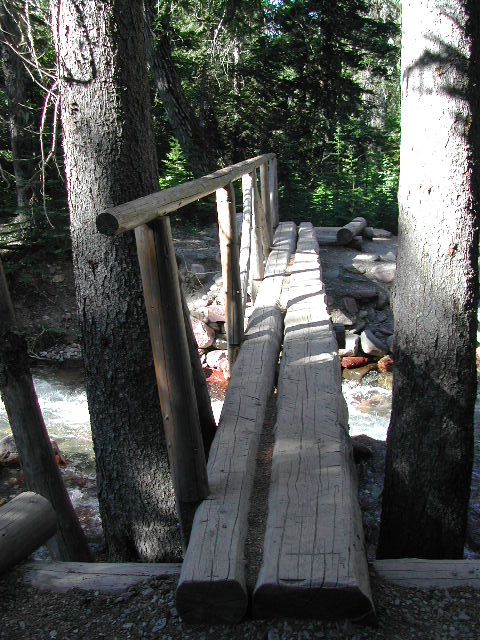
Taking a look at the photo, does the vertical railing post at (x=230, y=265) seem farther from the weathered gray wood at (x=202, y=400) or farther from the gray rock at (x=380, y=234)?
the gray rock at (x=380, y=234)

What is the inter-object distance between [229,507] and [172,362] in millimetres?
622

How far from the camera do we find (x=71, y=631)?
202cm

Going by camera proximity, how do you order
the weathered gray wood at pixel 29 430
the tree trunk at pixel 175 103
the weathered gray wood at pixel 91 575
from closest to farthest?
1. the weathered gray wood at pixel 91 575
2. the weathered gray wood at pixel 29 430
3. the tree trunk at pixel 175 103

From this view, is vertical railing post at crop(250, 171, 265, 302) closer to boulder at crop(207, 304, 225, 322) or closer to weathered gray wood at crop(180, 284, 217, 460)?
→ boulder at crop(207, 304, 225, 322)

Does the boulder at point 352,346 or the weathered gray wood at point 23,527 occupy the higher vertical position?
the weathered gray wood at point 23,527

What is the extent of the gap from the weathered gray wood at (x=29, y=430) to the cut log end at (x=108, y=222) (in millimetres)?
2018

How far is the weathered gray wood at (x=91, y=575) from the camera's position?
225cm

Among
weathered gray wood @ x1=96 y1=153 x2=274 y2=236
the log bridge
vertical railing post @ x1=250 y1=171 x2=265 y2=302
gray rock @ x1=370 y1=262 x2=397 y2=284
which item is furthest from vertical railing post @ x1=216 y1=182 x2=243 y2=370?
gray rock @ x1=370 y1=262 x2=397 y2=284

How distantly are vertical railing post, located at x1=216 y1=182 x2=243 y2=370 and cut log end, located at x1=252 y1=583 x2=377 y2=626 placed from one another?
2.27m

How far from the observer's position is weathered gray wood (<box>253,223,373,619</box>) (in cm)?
187

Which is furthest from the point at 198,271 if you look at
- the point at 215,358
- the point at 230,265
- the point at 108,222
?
the point at 108,222

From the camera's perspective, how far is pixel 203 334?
7871 millimetres

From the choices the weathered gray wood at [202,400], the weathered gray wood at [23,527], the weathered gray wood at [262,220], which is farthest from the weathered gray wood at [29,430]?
the weathered gray wood at [262,220]

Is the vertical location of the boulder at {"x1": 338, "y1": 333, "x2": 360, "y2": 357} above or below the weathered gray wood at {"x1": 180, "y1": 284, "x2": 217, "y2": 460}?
below
